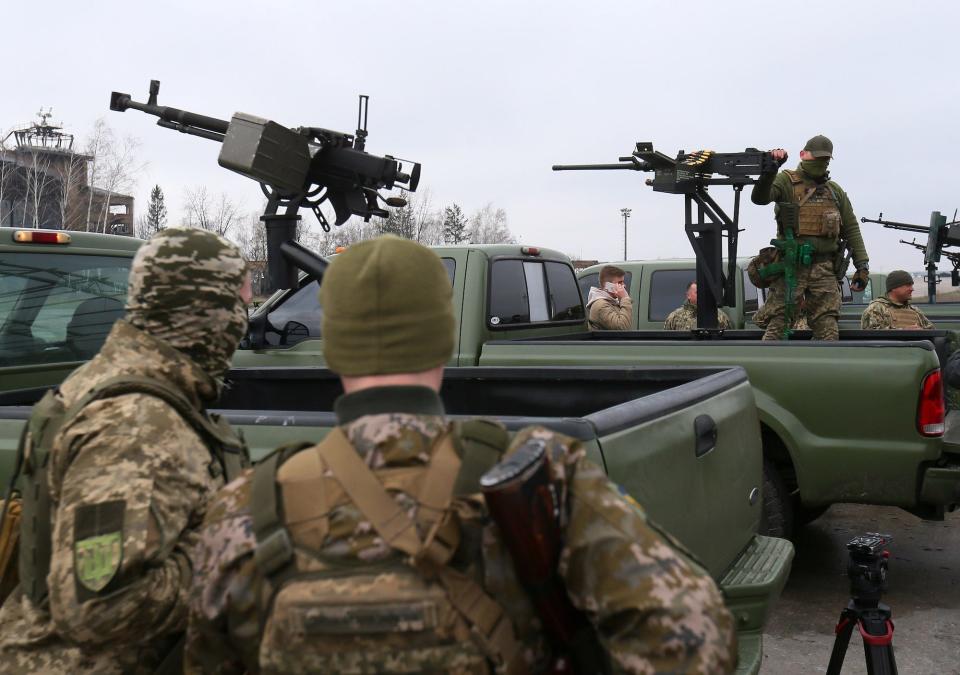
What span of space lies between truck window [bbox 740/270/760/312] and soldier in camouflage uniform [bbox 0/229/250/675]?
7.80 meters

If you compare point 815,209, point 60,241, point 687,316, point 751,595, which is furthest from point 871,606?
point 687,316

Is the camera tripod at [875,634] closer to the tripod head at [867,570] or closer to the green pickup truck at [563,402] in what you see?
the tripod head at [867,570]

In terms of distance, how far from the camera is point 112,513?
5.56ft

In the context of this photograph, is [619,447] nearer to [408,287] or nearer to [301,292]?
[408,287]

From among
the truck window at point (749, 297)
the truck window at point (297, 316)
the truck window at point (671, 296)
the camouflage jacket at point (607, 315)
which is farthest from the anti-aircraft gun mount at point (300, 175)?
the truck window at point (749, 297)

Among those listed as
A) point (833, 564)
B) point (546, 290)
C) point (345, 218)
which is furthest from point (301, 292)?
point (833, 564)

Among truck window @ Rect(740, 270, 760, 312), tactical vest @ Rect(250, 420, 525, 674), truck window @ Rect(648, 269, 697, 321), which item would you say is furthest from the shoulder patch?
truck window @ Rect(740, 270, 760, 312)

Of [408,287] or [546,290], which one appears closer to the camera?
[408,287]

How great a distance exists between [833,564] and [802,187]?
2.81m

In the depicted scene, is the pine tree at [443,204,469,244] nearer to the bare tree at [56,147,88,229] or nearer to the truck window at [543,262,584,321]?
the bare tree at [56,147,88,229]

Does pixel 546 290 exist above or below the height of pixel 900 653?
above

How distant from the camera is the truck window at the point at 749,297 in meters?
9.31

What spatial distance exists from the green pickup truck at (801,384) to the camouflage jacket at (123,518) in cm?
226

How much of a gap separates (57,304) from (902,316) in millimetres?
7013
